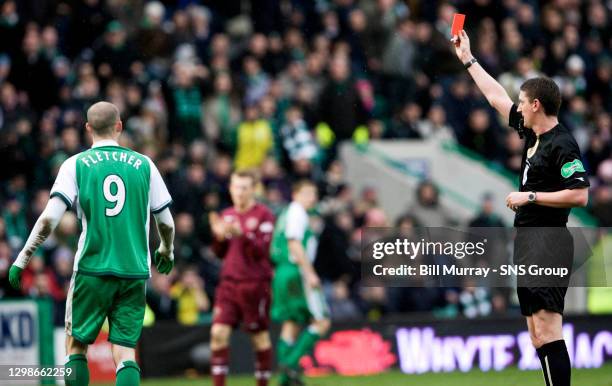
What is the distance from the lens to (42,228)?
8.47m

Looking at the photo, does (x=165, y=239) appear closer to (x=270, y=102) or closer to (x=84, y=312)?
(x=84, y=312)

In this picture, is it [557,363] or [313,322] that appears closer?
[557,363]

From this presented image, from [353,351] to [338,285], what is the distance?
5.68 ft

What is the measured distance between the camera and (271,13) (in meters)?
20.8

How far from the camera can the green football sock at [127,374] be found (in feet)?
28.2

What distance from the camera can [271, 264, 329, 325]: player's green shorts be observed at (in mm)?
13594

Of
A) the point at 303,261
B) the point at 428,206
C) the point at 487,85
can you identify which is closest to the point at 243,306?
the point at 303,261

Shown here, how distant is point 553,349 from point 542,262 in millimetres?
590

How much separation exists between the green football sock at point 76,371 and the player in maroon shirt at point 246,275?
358cm

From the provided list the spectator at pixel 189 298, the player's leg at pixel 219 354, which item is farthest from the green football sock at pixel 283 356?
the spectator at pixel 189 298

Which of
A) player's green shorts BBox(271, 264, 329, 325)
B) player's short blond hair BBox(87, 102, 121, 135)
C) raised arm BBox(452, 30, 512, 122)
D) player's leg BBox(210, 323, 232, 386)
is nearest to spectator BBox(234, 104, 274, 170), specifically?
Result: player's green shorts BBox(271, 264, 329, 325)

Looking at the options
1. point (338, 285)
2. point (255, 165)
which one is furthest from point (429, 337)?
point (255, 165)

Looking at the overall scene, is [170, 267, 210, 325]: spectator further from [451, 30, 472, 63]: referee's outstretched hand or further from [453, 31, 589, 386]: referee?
[453, 31, 589, 386]: referee

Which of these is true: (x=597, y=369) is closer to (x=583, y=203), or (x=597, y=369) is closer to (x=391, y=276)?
(x=391, y=276)
